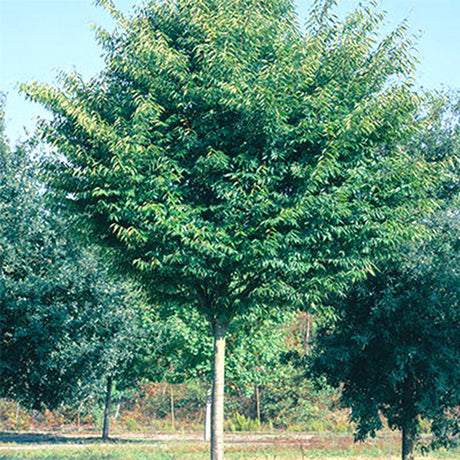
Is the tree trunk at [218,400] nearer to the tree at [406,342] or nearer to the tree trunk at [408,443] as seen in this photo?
the tree at [406,342]

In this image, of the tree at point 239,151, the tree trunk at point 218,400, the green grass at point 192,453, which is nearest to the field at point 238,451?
the green grass at point 192,453

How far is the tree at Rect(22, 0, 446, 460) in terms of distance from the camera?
11883 mm

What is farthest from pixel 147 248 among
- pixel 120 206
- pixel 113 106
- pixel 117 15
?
pixel 117 15

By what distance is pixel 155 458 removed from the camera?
22.2 metres

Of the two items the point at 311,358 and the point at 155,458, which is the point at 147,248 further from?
the point at 155,458

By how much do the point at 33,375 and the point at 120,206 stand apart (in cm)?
963

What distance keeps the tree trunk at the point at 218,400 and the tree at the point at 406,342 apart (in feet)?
16.6

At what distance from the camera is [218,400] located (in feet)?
44.5

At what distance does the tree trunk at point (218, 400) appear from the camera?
13289 millimetres

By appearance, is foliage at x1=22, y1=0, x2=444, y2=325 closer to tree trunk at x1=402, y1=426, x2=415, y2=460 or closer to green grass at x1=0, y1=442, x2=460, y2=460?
tree trunk at x1=402, y1=426, x2=415, y2=460

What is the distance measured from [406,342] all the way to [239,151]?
886 centimetres

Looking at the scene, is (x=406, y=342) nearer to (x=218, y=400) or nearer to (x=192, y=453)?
(x=218, y=400)

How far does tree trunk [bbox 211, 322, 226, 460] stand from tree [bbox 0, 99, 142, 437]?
5.98 meters

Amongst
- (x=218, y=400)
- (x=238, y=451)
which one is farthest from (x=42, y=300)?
(x=238, y=451)
